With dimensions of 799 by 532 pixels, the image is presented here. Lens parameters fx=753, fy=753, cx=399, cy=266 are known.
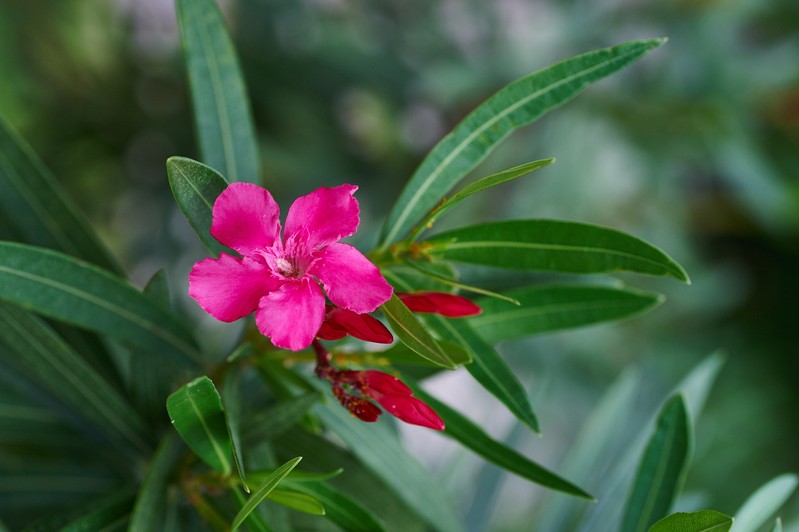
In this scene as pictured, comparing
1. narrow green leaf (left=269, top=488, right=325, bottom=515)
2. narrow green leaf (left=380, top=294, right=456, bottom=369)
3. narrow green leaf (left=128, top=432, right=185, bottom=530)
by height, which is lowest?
narrow green leaf (left=128, top=432, right=185, bottom=530)

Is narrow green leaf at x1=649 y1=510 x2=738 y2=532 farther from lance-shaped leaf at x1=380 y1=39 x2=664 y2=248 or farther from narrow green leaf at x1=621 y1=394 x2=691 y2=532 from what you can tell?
lance-shaped leaf at x1=380 y1=39 x2=664 y2=248

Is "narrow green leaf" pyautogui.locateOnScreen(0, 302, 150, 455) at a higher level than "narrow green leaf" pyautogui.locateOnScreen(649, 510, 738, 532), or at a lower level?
lower

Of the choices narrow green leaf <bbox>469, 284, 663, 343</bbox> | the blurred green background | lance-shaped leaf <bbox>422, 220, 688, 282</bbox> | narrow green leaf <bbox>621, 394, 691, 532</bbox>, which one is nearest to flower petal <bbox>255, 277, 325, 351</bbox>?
lance-shaped leaf <bbox>422, 220, 688, 282</bbox>

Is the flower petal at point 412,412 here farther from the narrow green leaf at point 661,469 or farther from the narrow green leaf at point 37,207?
the narrow green leaf at point 37,207

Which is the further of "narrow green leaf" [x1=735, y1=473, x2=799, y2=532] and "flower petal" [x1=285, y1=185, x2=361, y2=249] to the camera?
"narrow green leaf" [x1=735, y1=473, x2=799, y2=532]

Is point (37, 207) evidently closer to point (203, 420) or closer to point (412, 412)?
point (203, 420)

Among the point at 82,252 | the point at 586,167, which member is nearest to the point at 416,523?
the point at 82,252

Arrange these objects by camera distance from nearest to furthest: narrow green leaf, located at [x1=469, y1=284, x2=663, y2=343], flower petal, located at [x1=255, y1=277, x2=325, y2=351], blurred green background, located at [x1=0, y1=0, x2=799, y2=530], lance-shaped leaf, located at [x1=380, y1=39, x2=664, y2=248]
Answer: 1. flower petal, located at [x1=255, y1=277, x2=325, y2=351]
2. lance-shaped leaf, located at [x1=380, y1=39, x2=664, y2=248]
3. narrow green leaf, located at [x1=469, y1=284, x2=663, y2=343]
4. blurred green background, located at [x1=0, y1=0, x2=799, y2=530]
